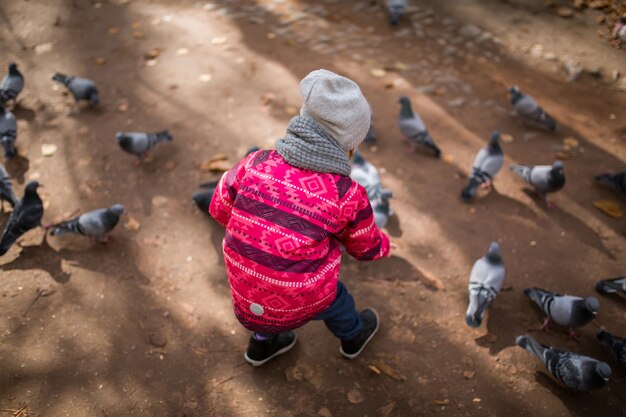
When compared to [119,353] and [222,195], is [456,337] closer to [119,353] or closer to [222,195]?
[222,195]

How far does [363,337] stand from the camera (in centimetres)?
341

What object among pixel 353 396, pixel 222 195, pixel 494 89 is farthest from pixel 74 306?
pixel 494 89

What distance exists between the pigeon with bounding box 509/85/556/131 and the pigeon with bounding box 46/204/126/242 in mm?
5009

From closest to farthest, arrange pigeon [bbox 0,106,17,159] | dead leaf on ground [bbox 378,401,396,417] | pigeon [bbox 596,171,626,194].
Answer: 1. dead leaf on ground [bbox 378,401,396,417]
2. pigeon [bbox 596,171,626,194]
3. pigeon [bbox 0,106,17,159]

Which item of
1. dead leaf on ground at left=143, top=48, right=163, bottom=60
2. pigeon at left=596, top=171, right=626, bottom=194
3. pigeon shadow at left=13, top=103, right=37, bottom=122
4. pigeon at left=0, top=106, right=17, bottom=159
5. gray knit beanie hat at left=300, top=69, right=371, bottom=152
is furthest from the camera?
dead leaf on ground at left=143, top=48, right=163, bottom=60

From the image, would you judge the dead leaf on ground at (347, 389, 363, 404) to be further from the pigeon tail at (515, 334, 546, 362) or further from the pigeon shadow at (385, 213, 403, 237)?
the pigeon shadow at (385, 213, 403, 237)

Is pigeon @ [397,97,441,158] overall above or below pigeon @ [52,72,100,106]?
above

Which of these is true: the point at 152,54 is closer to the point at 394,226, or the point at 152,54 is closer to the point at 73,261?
the point at 73,261

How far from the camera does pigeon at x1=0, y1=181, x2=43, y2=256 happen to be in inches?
154

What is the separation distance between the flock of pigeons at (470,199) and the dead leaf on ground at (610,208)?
19 cm

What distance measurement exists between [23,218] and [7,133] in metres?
1.61

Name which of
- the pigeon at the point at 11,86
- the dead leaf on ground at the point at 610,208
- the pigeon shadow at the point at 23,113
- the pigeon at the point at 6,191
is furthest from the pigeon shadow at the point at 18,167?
the dead leaf on ground at the point at 610,208

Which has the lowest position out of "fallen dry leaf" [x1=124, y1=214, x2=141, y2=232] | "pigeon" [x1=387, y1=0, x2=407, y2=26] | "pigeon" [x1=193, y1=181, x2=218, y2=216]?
"fallen dry leaf" [x1=124, y1=214, x2=141, y2=232]

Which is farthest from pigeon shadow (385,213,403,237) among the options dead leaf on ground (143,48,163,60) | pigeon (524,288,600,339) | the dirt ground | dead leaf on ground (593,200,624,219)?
dead leaf on ground (143,48,163,60)
